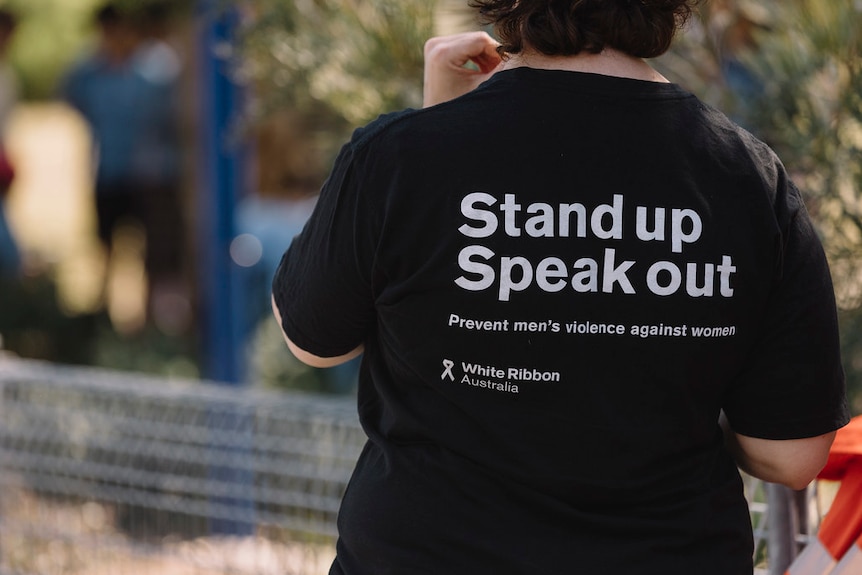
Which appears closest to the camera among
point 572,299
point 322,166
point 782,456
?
point 572,299

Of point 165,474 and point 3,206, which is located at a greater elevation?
point 3,206

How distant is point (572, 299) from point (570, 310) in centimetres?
1

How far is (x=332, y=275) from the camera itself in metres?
1.17

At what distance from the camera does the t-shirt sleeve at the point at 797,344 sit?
1160 millimetres

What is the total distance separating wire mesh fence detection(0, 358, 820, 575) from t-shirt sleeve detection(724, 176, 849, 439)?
→ 113 cm

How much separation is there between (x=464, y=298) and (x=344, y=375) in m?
3.08

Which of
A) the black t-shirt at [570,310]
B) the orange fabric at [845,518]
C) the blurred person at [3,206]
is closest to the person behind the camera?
the black t-shirt at [570,310]

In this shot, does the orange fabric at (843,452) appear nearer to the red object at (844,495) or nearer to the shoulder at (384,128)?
the red object at (844,495)

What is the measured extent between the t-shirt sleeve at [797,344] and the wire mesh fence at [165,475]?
3.70ft

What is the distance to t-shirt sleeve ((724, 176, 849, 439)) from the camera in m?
1.16

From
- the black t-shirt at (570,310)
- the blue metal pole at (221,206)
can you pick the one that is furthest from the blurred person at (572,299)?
the blue metal pole at (221,206)

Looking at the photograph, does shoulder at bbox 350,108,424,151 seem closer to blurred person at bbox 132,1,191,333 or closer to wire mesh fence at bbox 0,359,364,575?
wire mesh fence at bbox 0,359,364,575

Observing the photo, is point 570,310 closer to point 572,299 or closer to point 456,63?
point 572,299

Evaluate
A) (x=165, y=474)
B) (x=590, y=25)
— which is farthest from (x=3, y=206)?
(x=590, y=25)
